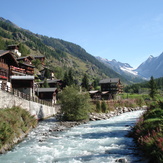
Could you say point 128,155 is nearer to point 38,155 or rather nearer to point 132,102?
point 38,155

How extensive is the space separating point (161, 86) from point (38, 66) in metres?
116

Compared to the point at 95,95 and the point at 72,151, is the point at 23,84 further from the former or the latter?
the point at 95,95

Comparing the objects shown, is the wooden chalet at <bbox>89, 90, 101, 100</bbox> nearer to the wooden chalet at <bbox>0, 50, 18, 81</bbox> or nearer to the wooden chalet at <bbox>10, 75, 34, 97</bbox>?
the wooden chalet at <bbox>10, 75, 34, 97</bbox>

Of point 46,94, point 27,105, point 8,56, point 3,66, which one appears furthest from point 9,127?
point 46,94

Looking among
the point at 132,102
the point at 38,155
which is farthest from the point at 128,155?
the point at 132,102

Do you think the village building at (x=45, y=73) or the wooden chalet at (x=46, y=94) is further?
the village building at (x=45, y=73)

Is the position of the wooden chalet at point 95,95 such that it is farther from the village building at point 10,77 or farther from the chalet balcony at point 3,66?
the chalet balcony at point 3,66

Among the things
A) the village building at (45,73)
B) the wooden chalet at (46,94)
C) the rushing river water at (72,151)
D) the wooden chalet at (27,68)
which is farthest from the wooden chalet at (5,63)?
the village building at (45,73)

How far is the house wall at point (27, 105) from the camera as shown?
2653cm

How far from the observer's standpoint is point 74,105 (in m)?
38.7

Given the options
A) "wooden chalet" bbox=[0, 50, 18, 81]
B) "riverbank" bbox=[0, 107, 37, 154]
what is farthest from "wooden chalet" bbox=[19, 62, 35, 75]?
"riverbank" bbox=[0, 107, 37, 154]

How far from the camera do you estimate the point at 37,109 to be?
37562 mm

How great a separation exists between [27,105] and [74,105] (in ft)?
34.8

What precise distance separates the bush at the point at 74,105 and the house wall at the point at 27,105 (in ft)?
16.9
